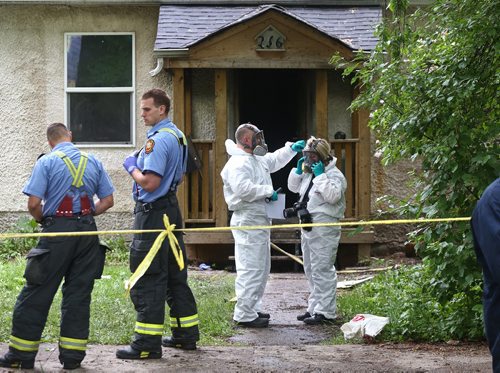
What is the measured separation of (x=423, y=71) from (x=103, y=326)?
3.65 meters

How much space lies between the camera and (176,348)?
7.85 metres

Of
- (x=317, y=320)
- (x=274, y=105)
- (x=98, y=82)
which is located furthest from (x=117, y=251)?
(x=317, y=320)

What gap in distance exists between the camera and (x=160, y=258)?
7535mm

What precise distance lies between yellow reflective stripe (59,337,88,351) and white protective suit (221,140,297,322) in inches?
93.6

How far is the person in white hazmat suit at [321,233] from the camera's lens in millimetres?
9328

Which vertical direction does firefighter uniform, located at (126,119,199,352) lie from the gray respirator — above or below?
below

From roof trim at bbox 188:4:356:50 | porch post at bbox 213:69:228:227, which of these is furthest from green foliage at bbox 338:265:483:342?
roof trim at bbox 188:4:356:50

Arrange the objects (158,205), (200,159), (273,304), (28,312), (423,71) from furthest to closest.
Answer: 1. (200,159)
2. (273,304)
3. (423,71)
4. (158,205)
5. (28,312)

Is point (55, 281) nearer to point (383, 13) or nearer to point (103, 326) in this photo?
point (103, 326)

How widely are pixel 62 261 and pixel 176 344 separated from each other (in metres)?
1.34

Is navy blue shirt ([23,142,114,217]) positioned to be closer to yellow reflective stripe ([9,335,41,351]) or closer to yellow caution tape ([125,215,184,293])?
yellow caution tape ([125,215,184,293])

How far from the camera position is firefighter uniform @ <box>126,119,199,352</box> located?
7441mm

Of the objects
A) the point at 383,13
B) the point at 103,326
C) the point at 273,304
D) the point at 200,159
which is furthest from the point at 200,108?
the point at 103,326

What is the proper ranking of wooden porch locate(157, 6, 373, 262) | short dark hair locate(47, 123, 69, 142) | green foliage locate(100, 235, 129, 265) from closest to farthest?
short dark hair locate(47, 123, 69, 142) → wooden porch locate(157, 6, 373, 262) → green foliage locate(100, 235, 129, 265)
